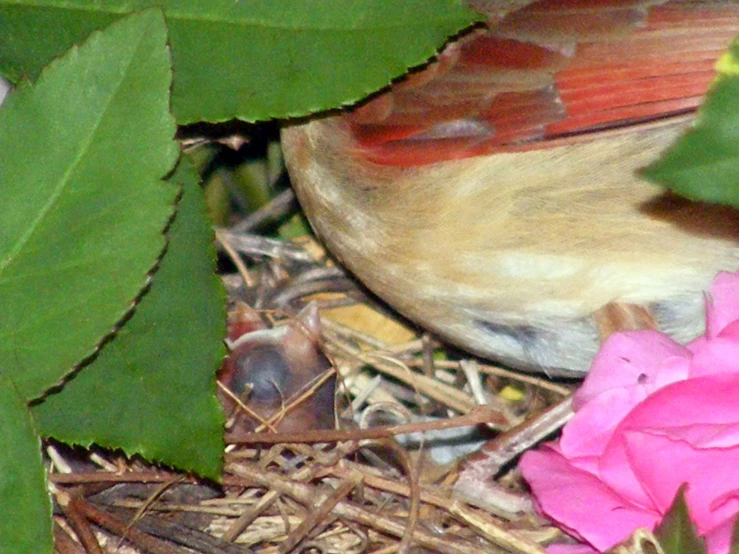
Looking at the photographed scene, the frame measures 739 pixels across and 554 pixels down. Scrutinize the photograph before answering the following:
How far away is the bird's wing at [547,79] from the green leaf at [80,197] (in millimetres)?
662

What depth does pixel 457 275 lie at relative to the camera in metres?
2.13

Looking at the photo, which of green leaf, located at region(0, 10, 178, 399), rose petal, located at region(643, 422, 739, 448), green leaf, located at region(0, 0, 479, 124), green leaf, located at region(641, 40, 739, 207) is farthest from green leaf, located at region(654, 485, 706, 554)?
green leaf, located at region(0, 0, 479, 124)

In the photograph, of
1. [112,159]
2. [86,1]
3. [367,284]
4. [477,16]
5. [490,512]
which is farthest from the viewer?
[367,284]

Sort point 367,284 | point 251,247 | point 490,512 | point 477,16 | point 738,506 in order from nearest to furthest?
point 738,506 → point 477,16 → point 490,512 → point 367,284 → point 251,247

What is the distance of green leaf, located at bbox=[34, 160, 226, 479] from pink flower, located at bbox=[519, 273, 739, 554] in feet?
1.83

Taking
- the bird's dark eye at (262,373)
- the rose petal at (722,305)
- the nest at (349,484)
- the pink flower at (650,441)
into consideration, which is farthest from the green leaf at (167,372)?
the rose petal at (722,305)

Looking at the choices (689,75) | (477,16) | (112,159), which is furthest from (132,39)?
(689,75)

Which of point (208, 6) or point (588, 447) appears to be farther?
point (208, 6)

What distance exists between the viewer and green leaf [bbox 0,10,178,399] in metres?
1.62

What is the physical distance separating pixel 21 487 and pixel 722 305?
1.03 metres

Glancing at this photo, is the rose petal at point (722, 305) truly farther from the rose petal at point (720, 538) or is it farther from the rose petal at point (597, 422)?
the rose petal at point (720, 538)

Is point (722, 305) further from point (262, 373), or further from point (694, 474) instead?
point (262, 373)

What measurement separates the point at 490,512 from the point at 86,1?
123cm

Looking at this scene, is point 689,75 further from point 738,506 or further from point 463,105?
point 738,506
